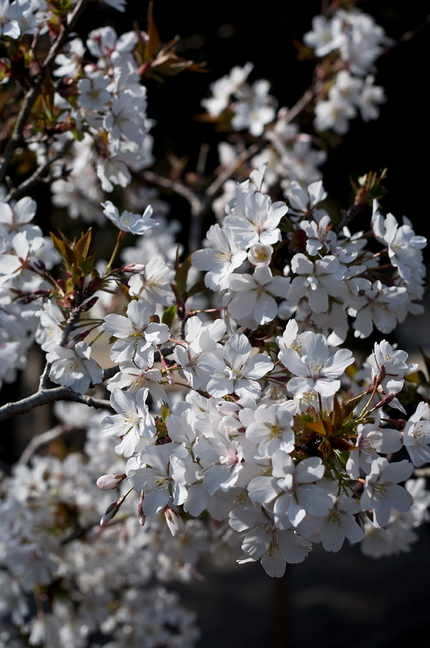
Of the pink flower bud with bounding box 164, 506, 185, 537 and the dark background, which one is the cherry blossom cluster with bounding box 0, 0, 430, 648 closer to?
the pink flower bud with bounding box 164, 506, 185, 537

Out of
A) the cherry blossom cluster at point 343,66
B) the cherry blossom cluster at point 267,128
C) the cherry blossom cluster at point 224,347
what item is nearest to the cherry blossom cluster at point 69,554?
the cherry blossom cluster at point 224,347

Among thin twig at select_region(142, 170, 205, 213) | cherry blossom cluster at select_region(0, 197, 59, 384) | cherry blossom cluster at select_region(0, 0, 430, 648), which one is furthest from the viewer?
thin twig at select_region(142, 170, 205, 213)

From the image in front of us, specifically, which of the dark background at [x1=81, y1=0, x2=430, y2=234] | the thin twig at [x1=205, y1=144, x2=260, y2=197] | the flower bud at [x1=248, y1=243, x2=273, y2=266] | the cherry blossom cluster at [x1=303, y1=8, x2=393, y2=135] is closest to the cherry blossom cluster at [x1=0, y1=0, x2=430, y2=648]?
the flower bud at [x1=248, y1=243, x2=273, y2=266]

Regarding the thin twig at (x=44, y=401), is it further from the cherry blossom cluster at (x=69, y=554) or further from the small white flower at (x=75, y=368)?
the cherry blossom cluster at (x=69, y=554)

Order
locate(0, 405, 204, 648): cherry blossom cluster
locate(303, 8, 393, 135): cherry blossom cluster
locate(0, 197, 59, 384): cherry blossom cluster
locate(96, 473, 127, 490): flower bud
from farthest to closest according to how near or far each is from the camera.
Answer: locate(303, 8, 393, 135): cherry blossom cluster
locate(0, 405, 204, 648): cherry blossom cluster
locate(0, 197, 59, 384): cherry blossom cluster
locate(96, 473, 127, 490): flower bud

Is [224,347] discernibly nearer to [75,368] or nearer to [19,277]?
[75,368]

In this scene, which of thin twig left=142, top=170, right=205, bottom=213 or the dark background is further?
the dark background

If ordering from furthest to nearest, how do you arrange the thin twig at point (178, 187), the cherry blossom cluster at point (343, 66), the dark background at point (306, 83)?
the dark background at point (306, 83) < the thin twig at point (178, 187) < the cherry blossom cluster at point (343, 66)

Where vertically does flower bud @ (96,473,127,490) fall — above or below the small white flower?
below

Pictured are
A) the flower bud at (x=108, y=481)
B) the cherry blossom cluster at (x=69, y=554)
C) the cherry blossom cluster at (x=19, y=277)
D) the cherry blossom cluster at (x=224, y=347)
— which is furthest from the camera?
the cherry blossom cluster at (x=69, y=554)

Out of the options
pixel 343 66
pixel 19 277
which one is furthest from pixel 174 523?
pixel 343 66
